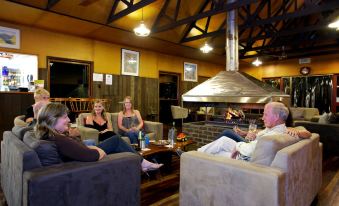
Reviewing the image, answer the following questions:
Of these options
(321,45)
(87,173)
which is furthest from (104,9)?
(321,45)

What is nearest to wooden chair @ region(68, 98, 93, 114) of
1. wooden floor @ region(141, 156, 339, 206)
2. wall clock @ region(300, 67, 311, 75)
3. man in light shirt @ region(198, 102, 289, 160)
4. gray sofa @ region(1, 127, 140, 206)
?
wooden floor @ region(141, 156, 339, 206)

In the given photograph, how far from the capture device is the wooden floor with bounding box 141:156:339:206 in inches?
103

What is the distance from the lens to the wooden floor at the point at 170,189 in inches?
103

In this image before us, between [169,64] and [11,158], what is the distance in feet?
18.8

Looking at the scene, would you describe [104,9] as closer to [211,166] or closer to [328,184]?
[211,166]

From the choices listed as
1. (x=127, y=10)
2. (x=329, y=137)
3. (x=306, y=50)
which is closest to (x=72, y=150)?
(x=127, y=10)

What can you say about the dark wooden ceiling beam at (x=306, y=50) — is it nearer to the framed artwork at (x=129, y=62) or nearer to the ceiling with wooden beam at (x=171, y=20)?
the ceiling with wooden beam at (x=171, y=20)

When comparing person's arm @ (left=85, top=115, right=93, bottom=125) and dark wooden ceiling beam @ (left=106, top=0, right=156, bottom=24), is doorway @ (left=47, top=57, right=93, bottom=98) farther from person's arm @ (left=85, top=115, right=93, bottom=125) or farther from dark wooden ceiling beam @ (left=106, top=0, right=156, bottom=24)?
person's arm @ (left=85, top=115, right=93, bottom=125)

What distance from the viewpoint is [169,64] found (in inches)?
293

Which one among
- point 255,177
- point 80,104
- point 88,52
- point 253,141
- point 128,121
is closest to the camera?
point 255,177

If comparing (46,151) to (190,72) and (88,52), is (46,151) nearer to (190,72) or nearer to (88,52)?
(88,52)

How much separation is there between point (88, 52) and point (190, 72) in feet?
12.2

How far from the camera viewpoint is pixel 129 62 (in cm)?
637

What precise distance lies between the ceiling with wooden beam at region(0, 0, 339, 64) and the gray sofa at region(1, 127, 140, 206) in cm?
279
